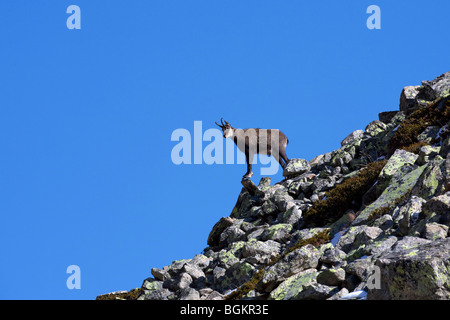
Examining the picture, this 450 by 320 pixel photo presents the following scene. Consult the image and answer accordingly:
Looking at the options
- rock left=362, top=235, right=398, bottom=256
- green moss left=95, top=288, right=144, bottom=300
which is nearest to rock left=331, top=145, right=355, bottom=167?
green moss left=95, top=288, right=144, bottom=300

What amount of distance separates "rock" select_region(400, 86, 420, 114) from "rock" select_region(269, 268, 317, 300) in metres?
13.2

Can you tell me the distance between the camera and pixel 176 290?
18.0 metres

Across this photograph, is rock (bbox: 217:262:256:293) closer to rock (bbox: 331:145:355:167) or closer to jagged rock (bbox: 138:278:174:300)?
jagged rock (bbox: 138:278:174:300)

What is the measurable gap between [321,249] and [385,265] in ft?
16.9

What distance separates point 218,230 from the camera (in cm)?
2245

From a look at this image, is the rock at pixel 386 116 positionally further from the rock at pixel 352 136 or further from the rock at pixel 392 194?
the rock at pixel 392 194

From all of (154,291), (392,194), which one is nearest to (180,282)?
(154,291)

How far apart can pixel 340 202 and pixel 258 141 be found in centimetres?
913

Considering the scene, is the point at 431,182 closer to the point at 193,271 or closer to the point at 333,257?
the point at 333,257

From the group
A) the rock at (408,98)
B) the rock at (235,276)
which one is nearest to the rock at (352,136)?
the rock at (408,98)
